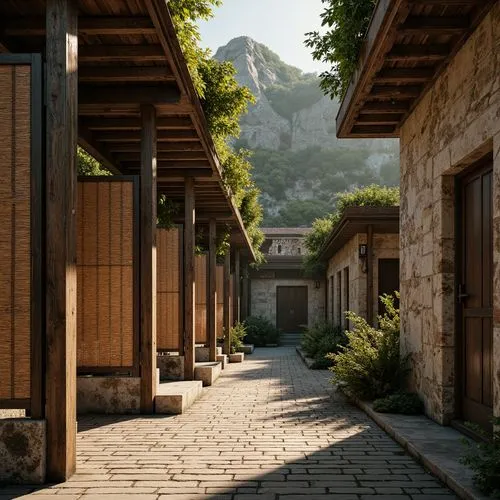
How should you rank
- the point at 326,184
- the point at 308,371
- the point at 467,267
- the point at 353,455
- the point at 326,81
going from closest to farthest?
the point at 353,455 → the point at 467,267 → the point at 326,81 → the point at 308,371 → the point at 326,184

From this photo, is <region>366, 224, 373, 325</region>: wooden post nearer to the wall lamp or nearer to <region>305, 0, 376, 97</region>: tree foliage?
the wall lamp

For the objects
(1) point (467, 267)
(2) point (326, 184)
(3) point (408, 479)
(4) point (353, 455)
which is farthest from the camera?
(2) point (326, 184)

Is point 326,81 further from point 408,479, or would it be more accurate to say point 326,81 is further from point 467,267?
point 408,479

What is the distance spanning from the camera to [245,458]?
5.01 m

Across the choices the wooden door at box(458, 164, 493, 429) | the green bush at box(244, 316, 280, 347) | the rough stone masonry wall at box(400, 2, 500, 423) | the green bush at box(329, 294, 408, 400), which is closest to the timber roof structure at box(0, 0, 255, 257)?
the rough stone masonry wall at box(400, 2, 500, 423)

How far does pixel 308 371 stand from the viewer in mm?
13078

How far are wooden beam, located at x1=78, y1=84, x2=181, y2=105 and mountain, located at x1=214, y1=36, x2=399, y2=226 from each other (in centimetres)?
5418

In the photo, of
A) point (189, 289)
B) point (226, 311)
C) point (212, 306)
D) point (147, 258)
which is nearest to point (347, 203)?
point (226, 311)

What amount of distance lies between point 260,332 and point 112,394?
55.0ft

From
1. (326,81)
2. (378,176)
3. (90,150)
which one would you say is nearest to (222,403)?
(90,150)

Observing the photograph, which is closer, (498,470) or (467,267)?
(498,470)

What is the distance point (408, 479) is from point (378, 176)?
78.3m

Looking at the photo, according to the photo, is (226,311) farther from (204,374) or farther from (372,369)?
(372,369)

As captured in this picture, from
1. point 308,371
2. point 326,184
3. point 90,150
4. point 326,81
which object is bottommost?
point 308,371
